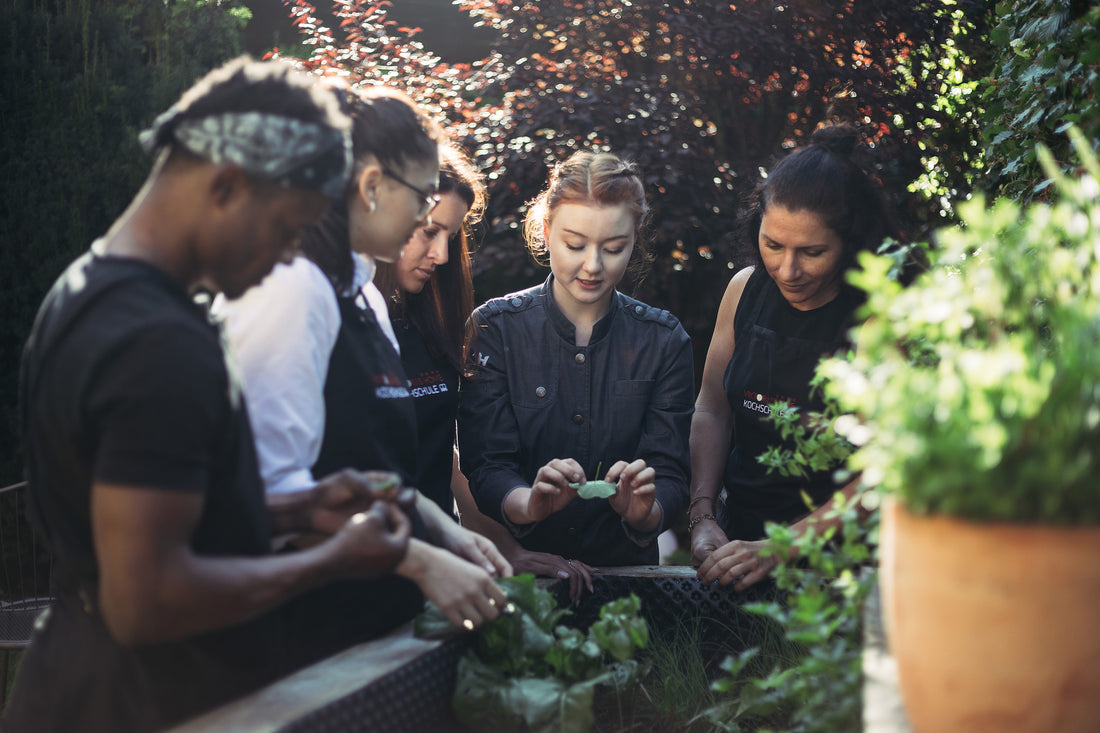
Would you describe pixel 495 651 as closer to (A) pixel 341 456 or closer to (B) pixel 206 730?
(A) pixel 341 456

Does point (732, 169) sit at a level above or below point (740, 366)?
above

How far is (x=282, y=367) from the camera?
196cm

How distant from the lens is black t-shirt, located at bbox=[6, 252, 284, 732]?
1.48 meters

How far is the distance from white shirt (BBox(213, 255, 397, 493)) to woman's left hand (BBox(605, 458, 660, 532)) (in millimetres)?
1215

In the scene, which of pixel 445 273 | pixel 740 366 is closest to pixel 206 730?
pixel 445 273

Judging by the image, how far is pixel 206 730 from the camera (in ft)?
5.86

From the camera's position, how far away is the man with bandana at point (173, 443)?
1487 millimetres

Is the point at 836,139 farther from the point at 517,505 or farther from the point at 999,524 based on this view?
the point at 999,524

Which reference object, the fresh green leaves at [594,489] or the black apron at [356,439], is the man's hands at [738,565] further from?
the black apron at [356,439]

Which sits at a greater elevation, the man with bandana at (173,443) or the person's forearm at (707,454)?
the man with bandana at (173,443)

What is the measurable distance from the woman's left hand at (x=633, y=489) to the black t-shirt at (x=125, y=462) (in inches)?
52.5

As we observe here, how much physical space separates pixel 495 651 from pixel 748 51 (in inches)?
185

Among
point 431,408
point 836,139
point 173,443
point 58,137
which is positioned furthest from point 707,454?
point 58,137

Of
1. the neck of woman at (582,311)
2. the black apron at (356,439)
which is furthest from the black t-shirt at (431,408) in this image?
the black apron at (356,439)
